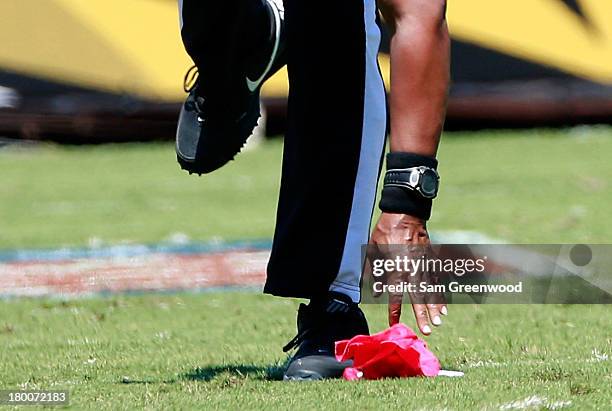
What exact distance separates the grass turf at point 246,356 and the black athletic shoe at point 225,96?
0.50 m

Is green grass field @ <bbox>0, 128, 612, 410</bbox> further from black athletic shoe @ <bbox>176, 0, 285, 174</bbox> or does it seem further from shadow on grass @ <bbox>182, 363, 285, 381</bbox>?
black athletic shoe @ <bbox>176, 0, 285, 174</bbox>

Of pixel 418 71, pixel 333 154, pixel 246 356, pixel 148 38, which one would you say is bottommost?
pixel 148 38

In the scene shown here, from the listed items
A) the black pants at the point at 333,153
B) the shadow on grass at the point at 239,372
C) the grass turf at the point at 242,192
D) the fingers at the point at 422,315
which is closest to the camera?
the fingers at the point at 422,315

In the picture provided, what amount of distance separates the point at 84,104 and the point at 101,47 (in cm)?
49

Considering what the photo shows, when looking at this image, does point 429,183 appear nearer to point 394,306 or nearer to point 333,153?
point 394,306

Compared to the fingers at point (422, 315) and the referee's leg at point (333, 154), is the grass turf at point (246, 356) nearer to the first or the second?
the fingers at point (422, 315)

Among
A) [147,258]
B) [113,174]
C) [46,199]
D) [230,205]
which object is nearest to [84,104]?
[113,174]

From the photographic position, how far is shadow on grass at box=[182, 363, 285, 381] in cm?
315

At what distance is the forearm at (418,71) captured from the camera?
2809 millimetres

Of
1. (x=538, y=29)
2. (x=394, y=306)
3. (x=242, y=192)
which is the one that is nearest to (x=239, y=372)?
(x=394, y=306)

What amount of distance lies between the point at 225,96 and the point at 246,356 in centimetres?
66

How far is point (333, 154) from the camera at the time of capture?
3.27 meters

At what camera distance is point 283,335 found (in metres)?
3.88

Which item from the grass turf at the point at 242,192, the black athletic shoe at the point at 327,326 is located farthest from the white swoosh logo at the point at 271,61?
the grass turf at the point at 242,192
